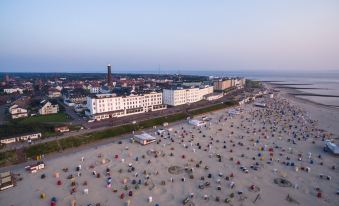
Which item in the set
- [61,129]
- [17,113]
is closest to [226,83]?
[17,113]

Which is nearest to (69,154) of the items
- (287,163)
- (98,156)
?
(98,156)

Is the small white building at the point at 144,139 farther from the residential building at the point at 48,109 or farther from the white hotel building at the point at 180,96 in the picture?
the white hotel building at the point at 180,96

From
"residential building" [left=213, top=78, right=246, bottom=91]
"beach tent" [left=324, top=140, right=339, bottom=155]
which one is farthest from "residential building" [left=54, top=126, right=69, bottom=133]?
"residential building" [left=213, top=78, right=246, bottom=91]

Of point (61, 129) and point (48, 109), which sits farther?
point (48, 109)

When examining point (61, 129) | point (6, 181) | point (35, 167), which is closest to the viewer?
point (6, 181)

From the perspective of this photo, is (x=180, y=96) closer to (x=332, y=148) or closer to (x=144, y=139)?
(x=144, y=139)

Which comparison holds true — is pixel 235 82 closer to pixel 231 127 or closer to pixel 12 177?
pixel 231 127
